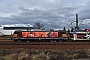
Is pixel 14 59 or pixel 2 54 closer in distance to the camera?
pixel 14 59

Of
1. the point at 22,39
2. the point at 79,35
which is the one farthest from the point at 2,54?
the point at 79,35

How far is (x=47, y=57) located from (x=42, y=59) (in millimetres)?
627

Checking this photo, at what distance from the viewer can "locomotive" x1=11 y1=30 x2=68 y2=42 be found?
140ft

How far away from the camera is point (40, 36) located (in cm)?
4353

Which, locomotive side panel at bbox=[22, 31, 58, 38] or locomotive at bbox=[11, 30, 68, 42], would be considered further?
locomotive side panel at bbox=[22, 31, 58, 38]

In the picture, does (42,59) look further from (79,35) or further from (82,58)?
(79,35)

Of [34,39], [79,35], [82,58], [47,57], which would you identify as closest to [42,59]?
[47,57]

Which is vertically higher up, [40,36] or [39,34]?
[39,34]

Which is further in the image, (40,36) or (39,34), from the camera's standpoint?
(39,34)

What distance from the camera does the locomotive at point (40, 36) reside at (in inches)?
1685

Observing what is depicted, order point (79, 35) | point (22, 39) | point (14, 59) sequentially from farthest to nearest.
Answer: point (79, 35) → point (22, 39) → point (14, 59)

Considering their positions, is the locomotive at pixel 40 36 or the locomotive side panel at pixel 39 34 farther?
the locomotive side panel at pixel 39 34

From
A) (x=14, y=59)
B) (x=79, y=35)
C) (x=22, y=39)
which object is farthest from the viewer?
(x=79, y=35)

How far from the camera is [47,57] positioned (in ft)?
62.7
